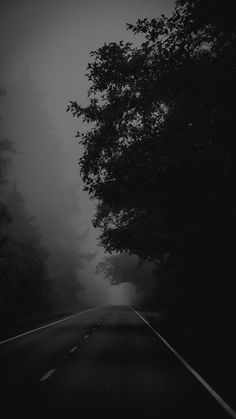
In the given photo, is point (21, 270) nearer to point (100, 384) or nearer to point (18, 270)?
point (18, 270)

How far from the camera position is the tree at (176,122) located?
9.86 metres

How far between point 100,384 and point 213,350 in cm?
585

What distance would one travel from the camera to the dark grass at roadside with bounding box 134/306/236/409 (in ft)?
27.5

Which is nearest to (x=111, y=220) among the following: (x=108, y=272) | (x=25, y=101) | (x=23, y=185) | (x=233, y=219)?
(x=233, y=219)

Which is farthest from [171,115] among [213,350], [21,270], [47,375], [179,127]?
[21,270]

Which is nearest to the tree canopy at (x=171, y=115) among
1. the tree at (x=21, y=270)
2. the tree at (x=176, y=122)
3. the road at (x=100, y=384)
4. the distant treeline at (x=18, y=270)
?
the tree at (x=176, y=122)

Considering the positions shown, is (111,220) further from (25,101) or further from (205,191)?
(25,101)

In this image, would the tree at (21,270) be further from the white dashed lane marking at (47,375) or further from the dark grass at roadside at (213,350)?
the white dashed lane marking at (47,375)

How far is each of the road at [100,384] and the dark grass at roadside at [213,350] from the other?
14.5 inches

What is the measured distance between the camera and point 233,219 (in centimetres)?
A: 1109

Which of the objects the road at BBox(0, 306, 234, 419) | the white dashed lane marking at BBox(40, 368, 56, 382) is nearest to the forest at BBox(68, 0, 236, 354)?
the road at BBox(0, 306, 234, 419)

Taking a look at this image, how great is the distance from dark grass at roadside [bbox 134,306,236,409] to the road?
0.37m

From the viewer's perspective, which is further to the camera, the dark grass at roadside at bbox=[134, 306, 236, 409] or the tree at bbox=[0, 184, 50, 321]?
the tree at bbox=[0, 184, 50, 321]

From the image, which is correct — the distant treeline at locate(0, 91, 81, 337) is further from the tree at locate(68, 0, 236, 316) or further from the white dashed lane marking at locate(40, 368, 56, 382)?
the tree at locate(68, 0, 236, 316)
